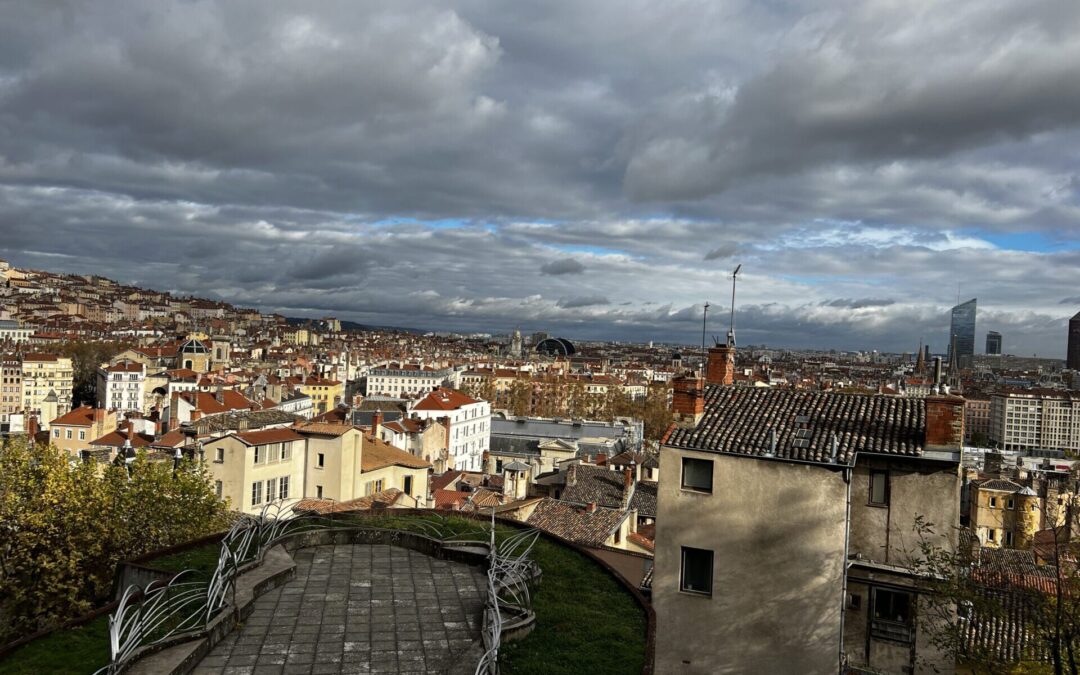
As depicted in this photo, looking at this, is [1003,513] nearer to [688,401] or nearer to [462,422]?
[688,401]

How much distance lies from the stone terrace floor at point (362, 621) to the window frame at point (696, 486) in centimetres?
397

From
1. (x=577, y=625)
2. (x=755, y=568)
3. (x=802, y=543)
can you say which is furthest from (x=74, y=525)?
(x=802, y=543)

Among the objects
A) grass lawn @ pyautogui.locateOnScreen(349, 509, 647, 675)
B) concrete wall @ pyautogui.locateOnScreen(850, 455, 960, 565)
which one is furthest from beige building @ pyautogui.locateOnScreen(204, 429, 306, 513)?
concrete wall @ pyautogui.locateOnScreen(850, 455, 960, 565)

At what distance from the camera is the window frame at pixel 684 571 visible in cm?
1291

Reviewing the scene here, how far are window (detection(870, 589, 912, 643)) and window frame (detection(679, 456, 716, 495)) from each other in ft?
10.3

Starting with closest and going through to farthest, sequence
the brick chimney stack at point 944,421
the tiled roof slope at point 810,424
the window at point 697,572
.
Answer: the brick chimney stack at point 944,421 → the tiled roof slope at point 810,424 → the window at point 697,572

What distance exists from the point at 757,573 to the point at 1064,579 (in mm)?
4349

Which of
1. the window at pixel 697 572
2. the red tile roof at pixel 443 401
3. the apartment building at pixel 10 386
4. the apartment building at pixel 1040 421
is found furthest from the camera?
the apartment building at pixel 1040 421

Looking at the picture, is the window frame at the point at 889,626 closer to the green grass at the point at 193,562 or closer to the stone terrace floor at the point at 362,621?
the stone terrace floor at the point at 362,621

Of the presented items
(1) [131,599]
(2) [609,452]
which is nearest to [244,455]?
(1) [131,599]

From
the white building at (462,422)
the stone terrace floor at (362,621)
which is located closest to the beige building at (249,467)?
the stone terrace floor at (362,621)

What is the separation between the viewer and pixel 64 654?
27.2ft

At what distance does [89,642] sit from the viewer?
A: 8.59m

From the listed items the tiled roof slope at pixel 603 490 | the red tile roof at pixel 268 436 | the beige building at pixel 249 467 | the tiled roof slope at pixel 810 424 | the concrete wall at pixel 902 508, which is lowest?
the tiled roof slope at pixel 603 490
